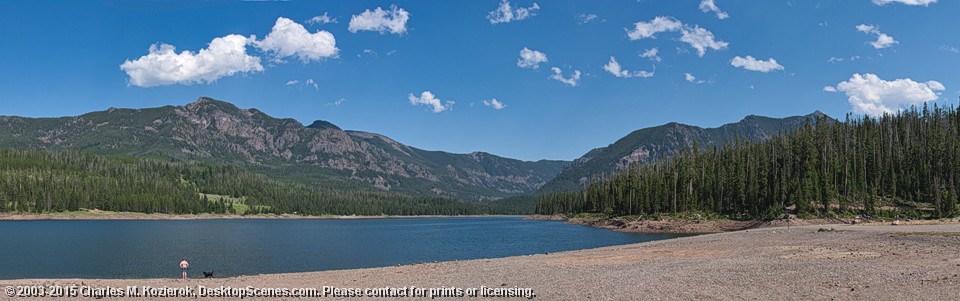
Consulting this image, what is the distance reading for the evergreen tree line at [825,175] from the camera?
10550cm

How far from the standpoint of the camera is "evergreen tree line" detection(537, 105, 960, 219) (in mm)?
105500

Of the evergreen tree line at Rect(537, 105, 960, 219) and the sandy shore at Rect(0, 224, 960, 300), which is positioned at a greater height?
the evergreen tree line at Rect(537, 105, 960, 219)

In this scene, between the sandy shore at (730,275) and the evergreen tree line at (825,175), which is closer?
the sandy shore at (730,275)

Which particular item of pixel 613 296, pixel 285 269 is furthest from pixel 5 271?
pixel 613 296

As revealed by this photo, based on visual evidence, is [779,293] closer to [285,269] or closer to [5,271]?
[285,269]

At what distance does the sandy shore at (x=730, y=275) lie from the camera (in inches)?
891

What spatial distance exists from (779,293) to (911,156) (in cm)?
12410

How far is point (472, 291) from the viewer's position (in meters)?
26.1

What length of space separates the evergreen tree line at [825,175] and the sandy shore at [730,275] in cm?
6536

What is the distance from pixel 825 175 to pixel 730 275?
316ft

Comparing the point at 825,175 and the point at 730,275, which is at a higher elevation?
the point at 825,175

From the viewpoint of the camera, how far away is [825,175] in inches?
4309

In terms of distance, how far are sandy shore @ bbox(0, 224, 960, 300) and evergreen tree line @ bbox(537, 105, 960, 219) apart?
65357 millimetres

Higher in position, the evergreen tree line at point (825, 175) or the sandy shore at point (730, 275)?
the evergreen tree line at point (825, 175)
